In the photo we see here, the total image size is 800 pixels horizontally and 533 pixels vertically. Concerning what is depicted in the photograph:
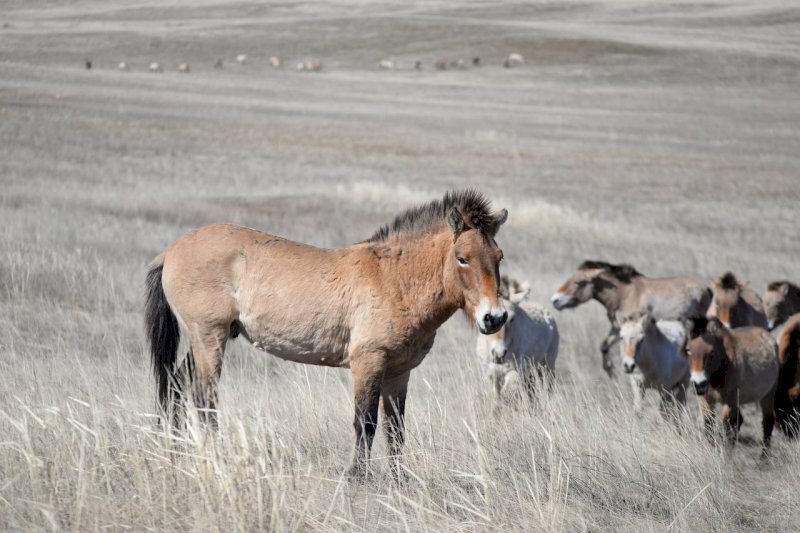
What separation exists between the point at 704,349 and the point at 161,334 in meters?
5.53

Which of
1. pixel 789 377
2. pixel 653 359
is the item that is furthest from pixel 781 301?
pixel 653 359

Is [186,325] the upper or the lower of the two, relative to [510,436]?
upper

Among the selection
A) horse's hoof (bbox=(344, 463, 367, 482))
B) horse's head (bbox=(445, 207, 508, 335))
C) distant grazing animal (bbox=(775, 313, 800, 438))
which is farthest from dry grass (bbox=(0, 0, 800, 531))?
horse's head (bbox=(445, 207, 508, 335))

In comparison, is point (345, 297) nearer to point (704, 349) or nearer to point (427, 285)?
point (427, 285)

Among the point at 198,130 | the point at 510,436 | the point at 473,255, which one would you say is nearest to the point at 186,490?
the point at 473,255

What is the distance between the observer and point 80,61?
5662 centimetres

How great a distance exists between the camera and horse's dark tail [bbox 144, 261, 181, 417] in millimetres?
7070

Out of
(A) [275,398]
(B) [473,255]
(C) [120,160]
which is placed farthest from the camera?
(C) [120,160]

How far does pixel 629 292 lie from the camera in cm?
1438

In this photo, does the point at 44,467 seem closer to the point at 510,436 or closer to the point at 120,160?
the point at 510,436

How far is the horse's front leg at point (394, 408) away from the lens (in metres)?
6.60

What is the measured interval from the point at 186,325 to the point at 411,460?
1.92 m

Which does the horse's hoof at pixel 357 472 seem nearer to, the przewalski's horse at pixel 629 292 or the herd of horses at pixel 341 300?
the herd of horses at pixel 341 300

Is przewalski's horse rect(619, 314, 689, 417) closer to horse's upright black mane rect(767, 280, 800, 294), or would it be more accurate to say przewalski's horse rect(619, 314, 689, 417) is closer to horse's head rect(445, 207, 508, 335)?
horse's upright black mane rect(767, 280, 800, 294)
